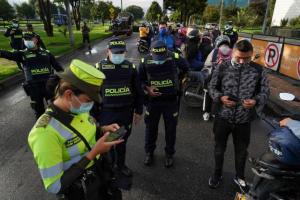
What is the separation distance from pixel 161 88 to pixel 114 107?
87 centimetres

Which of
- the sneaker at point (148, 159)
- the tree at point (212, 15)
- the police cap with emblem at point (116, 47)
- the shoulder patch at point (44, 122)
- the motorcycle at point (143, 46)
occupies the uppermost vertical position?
the police cap with emblem at point (116, 47)

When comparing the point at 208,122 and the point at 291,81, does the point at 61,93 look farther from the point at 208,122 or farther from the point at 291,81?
the point at 291,81

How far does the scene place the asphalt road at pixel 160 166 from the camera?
4.03 meters

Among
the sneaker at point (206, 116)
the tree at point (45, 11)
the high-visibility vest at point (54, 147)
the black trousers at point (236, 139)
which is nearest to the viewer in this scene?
the high-visibility vest at point (54, 147)

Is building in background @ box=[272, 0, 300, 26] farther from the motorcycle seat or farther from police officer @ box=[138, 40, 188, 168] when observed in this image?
the motorcycle seat

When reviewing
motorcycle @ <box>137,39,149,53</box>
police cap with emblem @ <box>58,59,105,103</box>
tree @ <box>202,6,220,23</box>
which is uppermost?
police cap with emblem @ <box>58,59,105,103</box>

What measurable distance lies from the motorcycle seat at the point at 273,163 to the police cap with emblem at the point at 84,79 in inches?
72.4

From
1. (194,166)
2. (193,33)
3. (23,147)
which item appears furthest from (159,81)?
(193,33)

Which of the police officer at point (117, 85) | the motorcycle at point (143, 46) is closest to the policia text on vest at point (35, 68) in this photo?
the police officer at point (117, 85)

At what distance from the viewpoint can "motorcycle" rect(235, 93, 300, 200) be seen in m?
2.66

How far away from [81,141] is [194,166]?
120 inches

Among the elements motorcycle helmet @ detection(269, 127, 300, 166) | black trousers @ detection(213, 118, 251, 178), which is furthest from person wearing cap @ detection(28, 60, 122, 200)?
black trousers @ detection(213, 118, 251, 178)

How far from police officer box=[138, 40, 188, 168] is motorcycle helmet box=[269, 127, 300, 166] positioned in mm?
2070

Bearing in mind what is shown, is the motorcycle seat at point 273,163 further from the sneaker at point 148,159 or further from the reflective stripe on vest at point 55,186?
the sneaker at point 148,159
